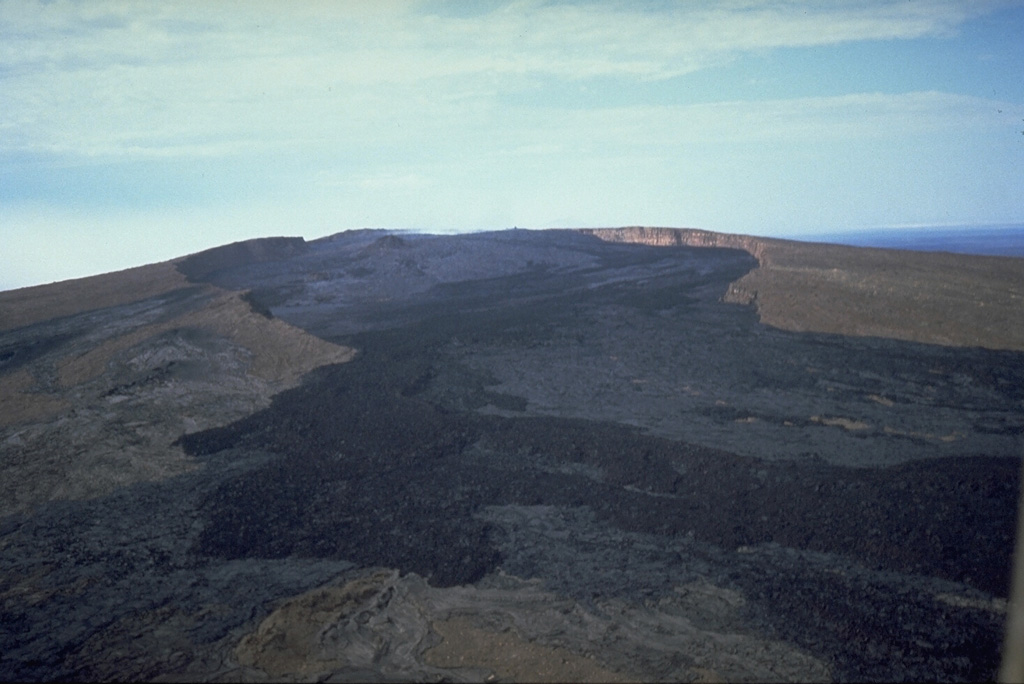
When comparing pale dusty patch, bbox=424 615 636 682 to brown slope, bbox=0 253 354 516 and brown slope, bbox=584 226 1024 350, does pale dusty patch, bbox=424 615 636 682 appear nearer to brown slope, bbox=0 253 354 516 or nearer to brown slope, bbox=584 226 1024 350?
brown slope, bbox=0 253 354 516

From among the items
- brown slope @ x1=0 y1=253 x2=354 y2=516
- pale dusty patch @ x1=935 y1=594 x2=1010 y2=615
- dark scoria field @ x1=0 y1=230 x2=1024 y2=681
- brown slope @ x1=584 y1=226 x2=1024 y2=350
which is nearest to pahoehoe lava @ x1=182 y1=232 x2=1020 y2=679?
dark scoria field @ x1=0 y1=230 x2=1024 y2=681

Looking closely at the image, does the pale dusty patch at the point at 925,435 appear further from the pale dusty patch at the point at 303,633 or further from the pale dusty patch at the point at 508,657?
the pale dusty patch at the point at 303,633

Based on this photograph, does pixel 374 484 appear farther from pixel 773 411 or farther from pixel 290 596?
pixel 773 411

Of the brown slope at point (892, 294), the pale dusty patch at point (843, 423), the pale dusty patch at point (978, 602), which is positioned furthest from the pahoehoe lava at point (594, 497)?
the brown slope at point (892, 294)

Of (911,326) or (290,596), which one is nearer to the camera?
(290,596)

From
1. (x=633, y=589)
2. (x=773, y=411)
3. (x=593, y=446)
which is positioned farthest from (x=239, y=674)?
(x=773, y=411)

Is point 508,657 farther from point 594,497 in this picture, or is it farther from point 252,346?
point 252,346
